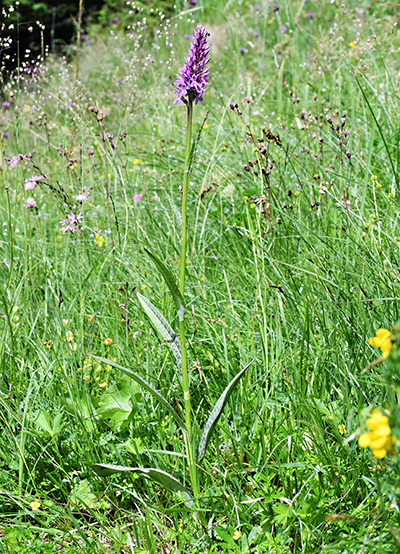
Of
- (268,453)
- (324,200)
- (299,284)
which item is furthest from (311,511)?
(324,200)

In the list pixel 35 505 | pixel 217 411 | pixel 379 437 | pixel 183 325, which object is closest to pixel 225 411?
pixel 217 411

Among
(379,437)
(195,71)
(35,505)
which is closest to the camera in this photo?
(379,437)

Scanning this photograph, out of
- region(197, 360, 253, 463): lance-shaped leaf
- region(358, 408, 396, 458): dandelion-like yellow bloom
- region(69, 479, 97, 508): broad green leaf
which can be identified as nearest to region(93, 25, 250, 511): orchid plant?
region(197, 360, 253, 463): lance-shaped leaf

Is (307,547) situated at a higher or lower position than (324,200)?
lower

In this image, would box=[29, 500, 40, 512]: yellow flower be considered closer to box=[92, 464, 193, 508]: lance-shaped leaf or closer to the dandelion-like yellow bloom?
box=[92, 464, 193, 508]: lance-shaped leaf

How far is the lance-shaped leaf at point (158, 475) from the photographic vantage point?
3.51 ft

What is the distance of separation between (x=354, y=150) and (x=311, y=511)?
1.55 m

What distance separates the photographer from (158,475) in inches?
43.8

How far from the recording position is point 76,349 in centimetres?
148

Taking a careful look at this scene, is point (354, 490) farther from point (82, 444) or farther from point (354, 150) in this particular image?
point (354, 150)

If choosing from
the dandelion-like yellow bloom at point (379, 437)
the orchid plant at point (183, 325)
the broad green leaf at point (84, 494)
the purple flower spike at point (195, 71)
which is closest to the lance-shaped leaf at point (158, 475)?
the orchid plant at point (183, 325)

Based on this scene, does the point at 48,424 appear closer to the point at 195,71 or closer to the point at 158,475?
the point at 158,475

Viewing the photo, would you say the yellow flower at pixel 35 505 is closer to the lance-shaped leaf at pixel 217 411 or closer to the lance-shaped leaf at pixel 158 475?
the lance-shaped leaf at pixel 158 475

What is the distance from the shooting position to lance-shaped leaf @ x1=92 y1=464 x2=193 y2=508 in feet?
3.51
